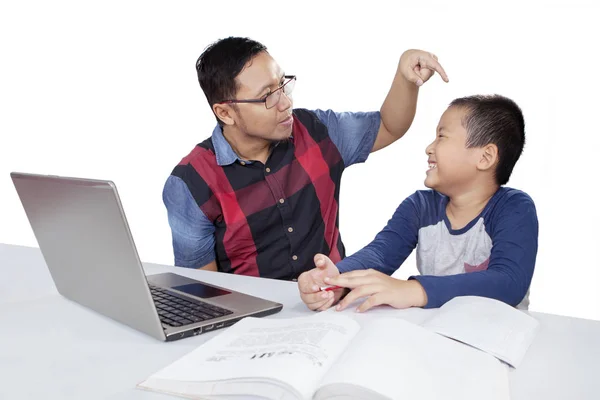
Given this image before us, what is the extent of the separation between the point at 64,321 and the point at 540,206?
214 centimetres

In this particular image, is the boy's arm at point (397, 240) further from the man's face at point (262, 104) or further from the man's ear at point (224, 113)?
the man's ear at point (224, 113)

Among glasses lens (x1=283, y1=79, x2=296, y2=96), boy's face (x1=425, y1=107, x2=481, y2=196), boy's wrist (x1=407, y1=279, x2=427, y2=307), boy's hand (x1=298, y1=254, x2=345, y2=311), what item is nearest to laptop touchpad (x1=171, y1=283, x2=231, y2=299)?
boy's hand (x1=298, y1=254, x2=345, y2=311)

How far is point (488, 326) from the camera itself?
1045 mm

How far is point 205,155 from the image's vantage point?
6.51ft

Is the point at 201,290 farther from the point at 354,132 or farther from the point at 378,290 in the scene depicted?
the point at 354,132

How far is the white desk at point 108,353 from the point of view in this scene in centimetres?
93

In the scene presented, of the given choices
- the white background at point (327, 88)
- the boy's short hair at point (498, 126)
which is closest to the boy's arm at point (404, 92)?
the boy's short hair at point (498, 126)

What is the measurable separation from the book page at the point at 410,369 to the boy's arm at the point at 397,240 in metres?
0.60

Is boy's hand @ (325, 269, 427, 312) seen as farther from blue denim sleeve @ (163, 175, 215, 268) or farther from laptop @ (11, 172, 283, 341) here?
blue denim sleeve @ (163, 175, 215, 268)

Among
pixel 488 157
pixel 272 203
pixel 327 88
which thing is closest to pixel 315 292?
pixel 488 157

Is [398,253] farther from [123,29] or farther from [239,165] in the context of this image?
[123,29]

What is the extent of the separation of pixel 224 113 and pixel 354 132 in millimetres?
414

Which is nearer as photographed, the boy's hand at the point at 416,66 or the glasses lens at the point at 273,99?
the boy's hand at the point at 416,66

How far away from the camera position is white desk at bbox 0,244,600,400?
3.04 feet
